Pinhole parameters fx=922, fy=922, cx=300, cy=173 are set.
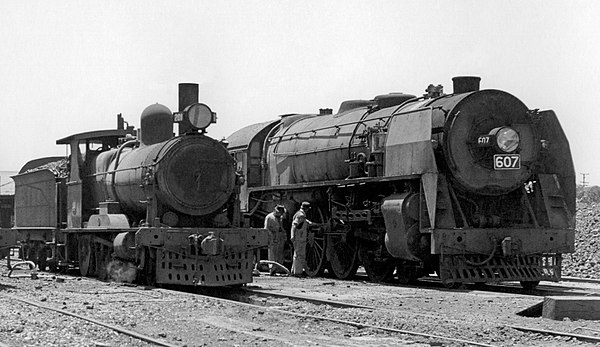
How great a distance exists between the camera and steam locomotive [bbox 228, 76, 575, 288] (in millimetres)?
15562

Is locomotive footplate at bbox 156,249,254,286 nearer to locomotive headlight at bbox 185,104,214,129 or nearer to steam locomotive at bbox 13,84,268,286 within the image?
steam locomotive at bbox 13,84,268,286

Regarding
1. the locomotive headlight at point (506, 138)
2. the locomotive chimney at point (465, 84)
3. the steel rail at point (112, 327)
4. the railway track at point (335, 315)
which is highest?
the locomotive chimney at point (465, 84)

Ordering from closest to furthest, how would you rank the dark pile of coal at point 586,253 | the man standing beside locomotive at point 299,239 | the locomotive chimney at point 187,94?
1. the locomotive chimney at point 187,94
2. the man standing beside locomotive at point 299,239
3. the dark pile of coal at point 586,253

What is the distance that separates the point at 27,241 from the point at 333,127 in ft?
27.1

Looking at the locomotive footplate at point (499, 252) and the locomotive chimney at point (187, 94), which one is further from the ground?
the locomotive chimney at point (187, 94)

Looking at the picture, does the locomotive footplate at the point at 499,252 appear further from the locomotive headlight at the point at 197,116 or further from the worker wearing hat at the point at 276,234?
the worker wearing hat at the point at 276,234

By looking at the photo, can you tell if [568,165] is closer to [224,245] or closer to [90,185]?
[224,245]

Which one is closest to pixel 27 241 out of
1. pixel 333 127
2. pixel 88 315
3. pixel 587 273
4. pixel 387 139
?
pixel 333 127

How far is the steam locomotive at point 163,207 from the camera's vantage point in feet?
49.3

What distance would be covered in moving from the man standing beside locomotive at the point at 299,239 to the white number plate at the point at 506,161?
4.65 meters

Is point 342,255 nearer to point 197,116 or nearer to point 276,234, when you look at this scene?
point 276,234

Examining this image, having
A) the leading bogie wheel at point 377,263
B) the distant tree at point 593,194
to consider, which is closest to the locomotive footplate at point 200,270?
the leading bogie wheel at point 377,263

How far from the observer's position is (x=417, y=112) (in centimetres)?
1614

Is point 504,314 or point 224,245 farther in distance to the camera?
point 224,245
